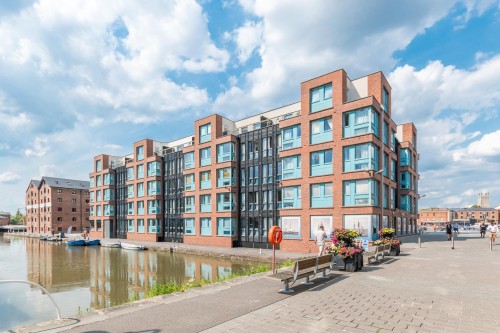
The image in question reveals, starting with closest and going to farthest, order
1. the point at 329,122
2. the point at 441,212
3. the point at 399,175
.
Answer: the point at 329,122, the point at 399,175, the point at 441,212

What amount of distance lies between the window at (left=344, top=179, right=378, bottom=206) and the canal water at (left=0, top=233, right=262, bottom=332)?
10.2 metres

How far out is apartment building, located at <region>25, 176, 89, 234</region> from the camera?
80.2 m

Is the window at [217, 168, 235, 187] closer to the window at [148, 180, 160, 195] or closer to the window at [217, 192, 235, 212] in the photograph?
the window at [217, 192, 235, 212]

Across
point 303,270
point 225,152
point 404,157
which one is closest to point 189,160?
point 225,152

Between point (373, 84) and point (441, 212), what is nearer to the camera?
point (373, 84)

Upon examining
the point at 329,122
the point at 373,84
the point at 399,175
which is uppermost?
the point at 373,84

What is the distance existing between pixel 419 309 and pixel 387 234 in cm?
1230

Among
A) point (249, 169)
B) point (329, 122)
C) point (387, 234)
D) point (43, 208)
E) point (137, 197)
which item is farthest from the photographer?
point (43, 208)

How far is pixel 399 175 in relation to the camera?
129 ft

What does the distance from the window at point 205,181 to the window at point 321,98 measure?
16708 mm

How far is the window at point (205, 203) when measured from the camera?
1490 inches

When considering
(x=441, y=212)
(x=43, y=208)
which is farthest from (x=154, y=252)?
(x=441, y=212)

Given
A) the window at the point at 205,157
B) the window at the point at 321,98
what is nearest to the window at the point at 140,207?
the window at the point at 205,157

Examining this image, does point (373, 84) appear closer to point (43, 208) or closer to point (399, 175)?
point (399, 175)
